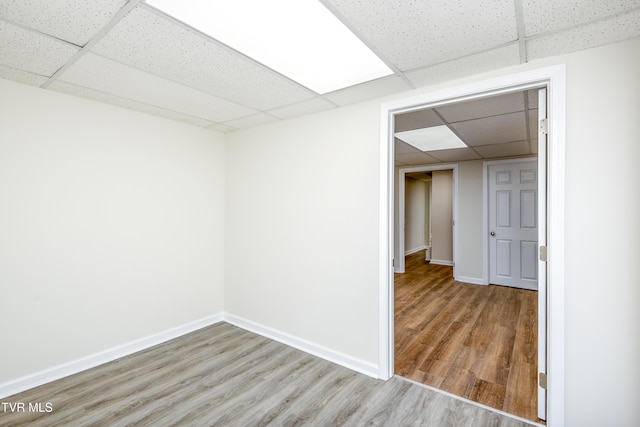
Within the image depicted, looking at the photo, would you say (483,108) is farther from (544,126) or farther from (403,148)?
(403,148)

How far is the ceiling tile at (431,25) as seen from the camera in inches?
55.3

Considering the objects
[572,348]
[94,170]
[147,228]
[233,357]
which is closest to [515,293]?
[572,348]

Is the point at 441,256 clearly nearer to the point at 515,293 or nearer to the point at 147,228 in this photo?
the point at 515,293

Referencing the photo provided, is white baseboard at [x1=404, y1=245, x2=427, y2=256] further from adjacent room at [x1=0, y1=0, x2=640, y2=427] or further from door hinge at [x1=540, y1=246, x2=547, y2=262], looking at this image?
door hinge at [x1=540, y1=246, x2=547, y2=262]

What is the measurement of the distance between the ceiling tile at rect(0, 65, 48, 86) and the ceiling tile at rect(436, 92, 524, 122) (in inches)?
120

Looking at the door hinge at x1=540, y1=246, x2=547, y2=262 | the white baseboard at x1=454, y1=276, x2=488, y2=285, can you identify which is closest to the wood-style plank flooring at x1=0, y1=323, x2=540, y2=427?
the door hinge at x1=540, y1=246, x2=547, y2=262

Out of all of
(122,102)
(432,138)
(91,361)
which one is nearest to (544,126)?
(432,138)

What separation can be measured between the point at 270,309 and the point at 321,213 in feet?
4.07

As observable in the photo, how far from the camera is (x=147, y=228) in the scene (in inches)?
120

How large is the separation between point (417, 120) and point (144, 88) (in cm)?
245

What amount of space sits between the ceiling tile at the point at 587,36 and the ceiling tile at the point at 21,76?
10.5 feet

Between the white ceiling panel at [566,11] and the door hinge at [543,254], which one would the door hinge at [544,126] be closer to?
the white ceiling panel at [566,11]

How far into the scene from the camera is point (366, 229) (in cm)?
260

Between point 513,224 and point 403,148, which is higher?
point 403,148
